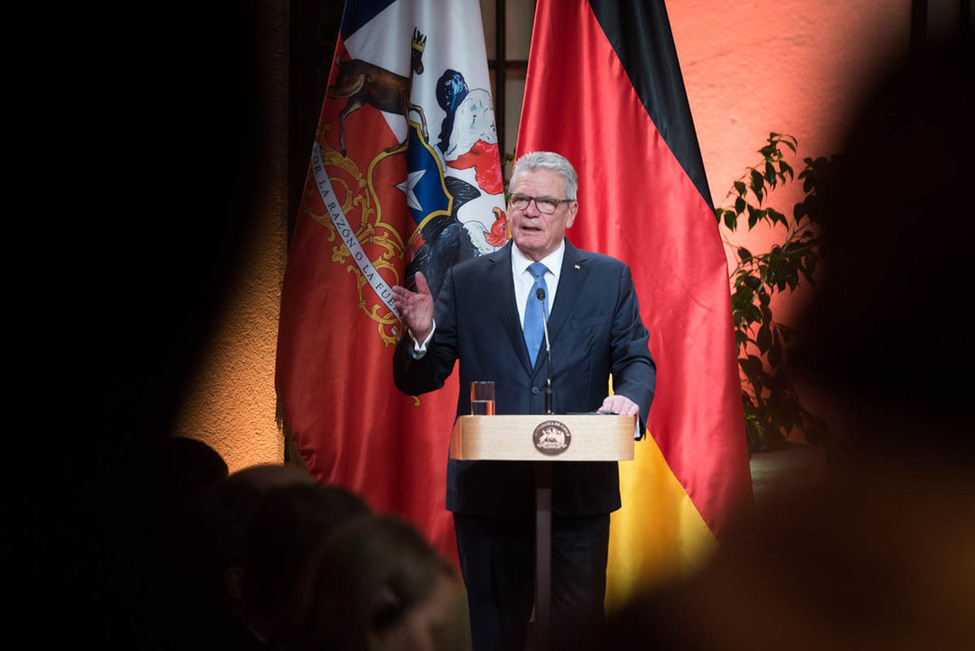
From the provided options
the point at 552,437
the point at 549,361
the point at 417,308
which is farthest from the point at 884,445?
the point at 417,308

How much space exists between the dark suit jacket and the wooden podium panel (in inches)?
12.3

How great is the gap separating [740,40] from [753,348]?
1236mm

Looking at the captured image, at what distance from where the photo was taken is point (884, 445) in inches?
27.1

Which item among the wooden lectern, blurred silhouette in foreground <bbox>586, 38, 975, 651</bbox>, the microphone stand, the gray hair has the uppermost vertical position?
the gray hair

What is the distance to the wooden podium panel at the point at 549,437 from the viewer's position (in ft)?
6.49

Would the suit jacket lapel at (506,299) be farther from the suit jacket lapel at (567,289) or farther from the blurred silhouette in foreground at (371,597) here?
the blurred silhouette in foreground at (371,597)

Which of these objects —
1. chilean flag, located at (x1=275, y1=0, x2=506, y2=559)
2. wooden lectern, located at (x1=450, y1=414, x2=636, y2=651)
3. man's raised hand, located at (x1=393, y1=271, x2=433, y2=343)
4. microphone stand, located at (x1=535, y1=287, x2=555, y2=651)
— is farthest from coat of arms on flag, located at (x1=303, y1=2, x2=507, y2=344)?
wooden lectern, located at (x1=450, y1=414, x2=636, y2=651)

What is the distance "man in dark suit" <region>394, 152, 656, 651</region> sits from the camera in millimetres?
2332

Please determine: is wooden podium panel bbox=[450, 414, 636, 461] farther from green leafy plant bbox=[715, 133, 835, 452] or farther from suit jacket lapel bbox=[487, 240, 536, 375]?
green leafy plant bbox=[715, 133, 835, 452]

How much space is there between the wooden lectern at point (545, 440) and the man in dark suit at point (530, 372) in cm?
27

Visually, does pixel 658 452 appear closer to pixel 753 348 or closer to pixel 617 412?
pixel 753 348

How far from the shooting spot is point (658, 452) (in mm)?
3273

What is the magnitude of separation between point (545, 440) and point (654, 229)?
1.56 metres

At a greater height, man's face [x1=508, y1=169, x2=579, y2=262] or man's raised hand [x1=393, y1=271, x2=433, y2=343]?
man's face [x1=508, y1=169, x2=579, y2=262]
